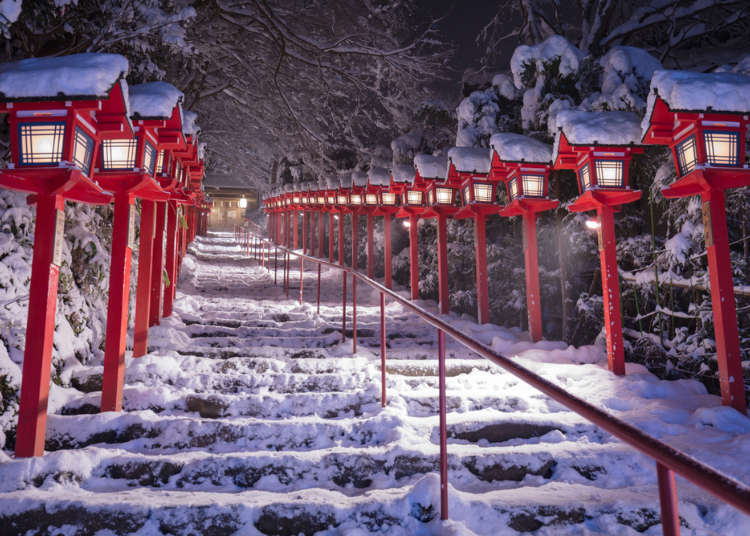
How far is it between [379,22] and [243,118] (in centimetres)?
855

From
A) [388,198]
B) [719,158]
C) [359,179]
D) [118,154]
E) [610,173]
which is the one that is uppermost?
[359,179]

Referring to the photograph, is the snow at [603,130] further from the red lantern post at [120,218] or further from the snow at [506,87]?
the snow at [506,87]

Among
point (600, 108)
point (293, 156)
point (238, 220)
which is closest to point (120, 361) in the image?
point (600, 108)

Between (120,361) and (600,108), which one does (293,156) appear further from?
(120,361)

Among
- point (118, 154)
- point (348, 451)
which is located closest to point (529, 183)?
point (348, 451)

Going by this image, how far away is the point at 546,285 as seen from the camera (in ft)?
29.7

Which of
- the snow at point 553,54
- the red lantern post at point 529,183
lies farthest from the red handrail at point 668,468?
the snow at point 553,54

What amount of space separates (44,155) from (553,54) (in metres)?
8.10

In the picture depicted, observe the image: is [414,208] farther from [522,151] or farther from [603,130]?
[603,130]

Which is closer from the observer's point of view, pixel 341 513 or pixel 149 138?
pixel 341 513

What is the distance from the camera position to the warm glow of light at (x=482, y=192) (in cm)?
716

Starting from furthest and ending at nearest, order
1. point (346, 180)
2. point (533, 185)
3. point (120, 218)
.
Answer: point (346, 180)
point (533, 185)
point (120, 218)

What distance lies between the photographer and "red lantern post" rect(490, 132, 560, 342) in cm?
589

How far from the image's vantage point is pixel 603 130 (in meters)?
4.62
